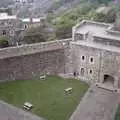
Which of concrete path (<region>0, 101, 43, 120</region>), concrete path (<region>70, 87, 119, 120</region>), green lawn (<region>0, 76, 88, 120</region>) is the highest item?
concrete path (<region>0, 101, 43, 120</region>)

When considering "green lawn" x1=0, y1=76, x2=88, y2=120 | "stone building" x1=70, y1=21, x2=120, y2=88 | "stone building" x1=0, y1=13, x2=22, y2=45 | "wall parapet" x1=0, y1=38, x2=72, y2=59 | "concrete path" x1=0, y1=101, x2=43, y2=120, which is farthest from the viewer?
"stone building" x1=0, y1=13, x2=22, y2=45

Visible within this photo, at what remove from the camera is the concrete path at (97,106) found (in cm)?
2477

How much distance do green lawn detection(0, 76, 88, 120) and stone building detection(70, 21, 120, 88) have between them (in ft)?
5.71

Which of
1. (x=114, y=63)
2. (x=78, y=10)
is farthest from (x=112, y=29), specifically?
(x=78, y=10)

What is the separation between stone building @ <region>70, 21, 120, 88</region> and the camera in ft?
96.3

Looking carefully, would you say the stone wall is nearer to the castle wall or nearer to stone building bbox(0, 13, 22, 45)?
the castle wall

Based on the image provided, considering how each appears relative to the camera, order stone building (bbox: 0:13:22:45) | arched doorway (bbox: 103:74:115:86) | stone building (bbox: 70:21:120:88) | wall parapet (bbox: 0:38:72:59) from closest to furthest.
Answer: stone building (bbox: 70:21:120:88) → wall parapet (bbox: 0:38:72:59) → arched doorway (bbox: 103:74:115:86) → stone building (bbox: 0:13:22:45)

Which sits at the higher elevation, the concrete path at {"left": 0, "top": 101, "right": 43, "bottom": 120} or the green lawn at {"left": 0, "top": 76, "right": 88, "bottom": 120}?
the concrete path at {"left": 0, "top": 101, "right": 43, "bottom": 120}

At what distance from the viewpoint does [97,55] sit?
29.9 meters

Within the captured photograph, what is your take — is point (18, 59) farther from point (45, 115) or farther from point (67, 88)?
point (45, 115)

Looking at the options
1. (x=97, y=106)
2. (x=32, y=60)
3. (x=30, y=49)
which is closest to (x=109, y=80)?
(x=97, y=106)

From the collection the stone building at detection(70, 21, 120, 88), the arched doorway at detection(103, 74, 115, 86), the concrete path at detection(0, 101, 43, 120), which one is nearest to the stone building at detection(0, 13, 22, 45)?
the stone building at detection(70, 21, 120, 88)

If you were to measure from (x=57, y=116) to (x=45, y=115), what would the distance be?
102 centimetres

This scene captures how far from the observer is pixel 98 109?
84.7 feet
